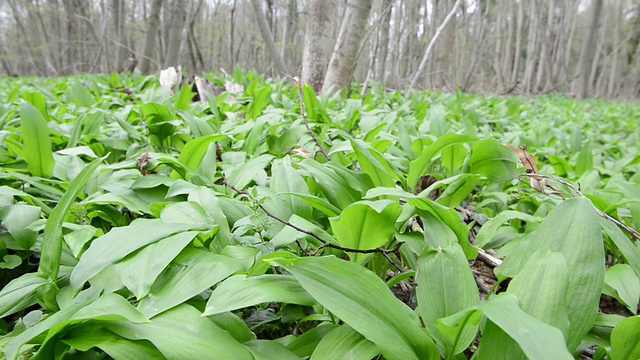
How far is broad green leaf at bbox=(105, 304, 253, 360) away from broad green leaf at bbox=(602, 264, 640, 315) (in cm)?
79

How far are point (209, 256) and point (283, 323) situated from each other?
24cm

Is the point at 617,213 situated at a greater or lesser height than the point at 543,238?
lesser

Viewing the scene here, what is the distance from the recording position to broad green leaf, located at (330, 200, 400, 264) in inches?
34.8

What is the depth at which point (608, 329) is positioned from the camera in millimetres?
807

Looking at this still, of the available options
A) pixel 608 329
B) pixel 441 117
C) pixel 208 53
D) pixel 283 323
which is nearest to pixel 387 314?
pixel 283 323

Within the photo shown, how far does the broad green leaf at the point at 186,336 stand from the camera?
0.61 metres

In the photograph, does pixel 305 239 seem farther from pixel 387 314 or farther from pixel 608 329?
pixel 608 329

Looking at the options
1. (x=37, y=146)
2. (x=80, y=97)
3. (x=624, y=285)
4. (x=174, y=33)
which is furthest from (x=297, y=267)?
(x=174, y=33)

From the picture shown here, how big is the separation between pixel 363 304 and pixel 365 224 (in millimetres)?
281

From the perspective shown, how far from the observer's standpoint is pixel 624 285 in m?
0.92

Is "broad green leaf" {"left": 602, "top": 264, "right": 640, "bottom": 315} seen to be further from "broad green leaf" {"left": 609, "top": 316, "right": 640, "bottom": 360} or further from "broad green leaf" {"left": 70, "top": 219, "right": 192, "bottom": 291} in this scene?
"broad green leaf" {"left": 70, "top": 219, "right": 192, "bottom": 291}

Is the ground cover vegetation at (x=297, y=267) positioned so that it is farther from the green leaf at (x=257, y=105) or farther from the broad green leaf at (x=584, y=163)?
the green leaf at (x=257, y=105)

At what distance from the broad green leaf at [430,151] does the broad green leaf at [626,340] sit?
0.81 meters

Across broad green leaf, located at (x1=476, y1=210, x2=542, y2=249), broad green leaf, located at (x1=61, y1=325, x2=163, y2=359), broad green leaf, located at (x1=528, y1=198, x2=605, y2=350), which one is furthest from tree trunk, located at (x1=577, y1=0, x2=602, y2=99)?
broad green leaf, located at (x1=61, y1=325, x2=163, y2=359)
